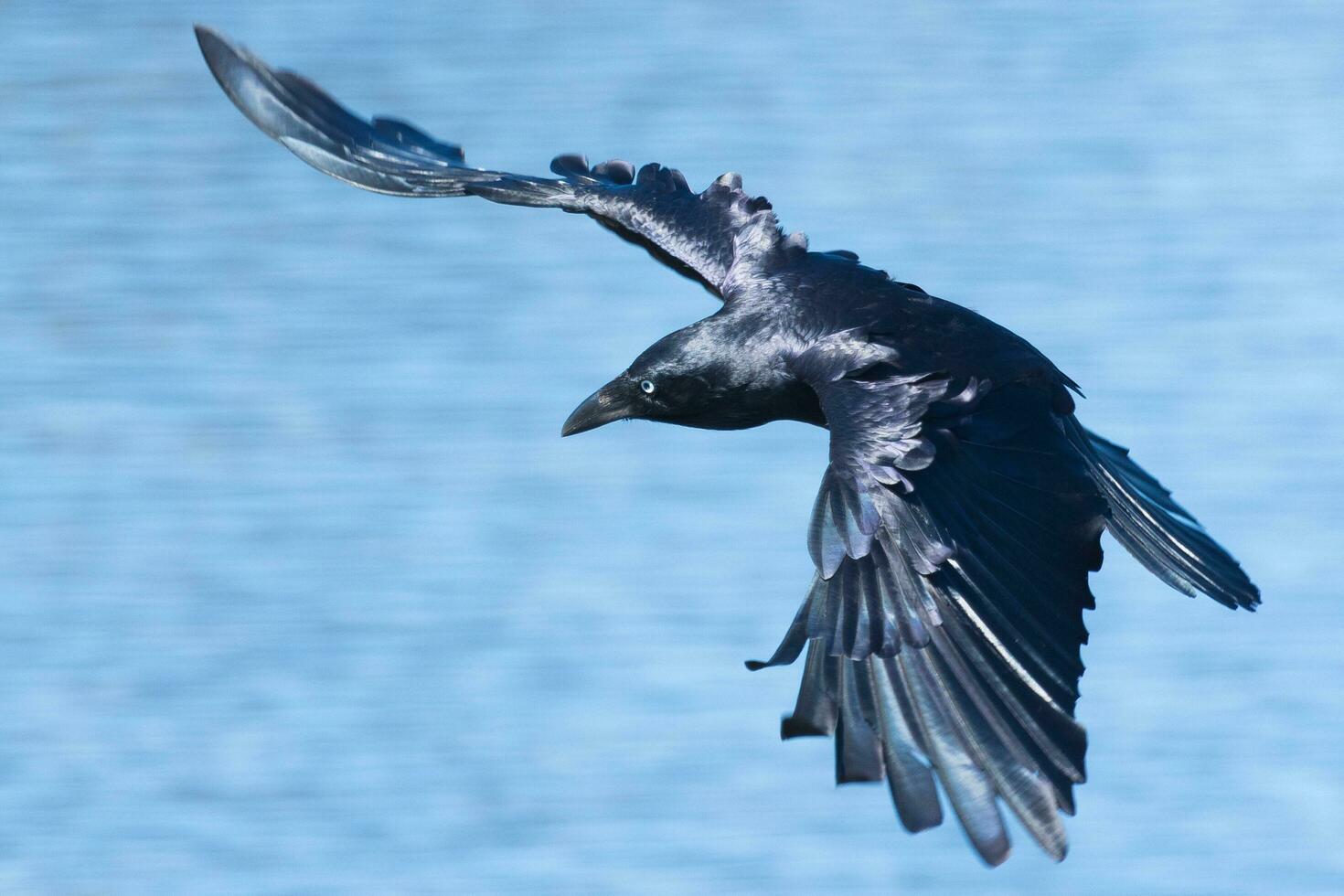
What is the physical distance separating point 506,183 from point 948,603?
5.60 ft

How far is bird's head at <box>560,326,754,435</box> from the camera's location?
4191 mm

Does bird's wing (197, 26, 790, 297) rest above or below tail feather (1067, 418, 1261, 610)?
above

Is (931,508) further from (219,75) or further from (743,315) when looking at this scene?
(219,75)

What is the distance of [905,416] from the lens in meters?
3.59

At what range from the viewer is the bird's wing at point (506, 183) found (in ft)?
14.7

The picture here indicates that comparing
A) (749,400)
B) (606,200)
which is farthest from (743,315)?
(606,200)

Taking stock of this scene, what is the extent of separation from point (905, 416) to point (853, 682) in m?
0.54

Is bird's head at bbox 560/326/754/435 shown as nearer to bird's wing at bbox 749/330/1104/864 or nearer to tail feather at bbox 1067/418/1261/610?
bird's wing at bbox 749/330/1104/864

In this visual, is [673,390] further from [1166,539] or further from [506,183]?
[1166,539]

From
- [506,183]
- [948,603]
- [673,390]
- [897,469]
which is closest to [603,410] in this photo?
[673,390]

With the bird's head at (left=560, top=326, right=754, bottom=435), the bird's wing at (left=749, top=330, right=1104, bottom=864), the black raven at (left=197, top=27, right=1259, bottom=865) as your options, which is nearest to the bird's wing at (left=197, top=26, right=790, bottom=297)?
the black raven at (left=197, top=27, right=1259, bottom=865)

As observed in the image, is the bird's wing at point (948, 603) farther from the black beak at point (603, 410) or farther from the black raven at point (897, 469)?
the black beak at point (603, 410)

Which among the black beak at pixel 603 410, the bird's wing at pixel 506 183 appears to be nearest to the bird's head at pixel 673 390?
the black beak at pixel 603 410

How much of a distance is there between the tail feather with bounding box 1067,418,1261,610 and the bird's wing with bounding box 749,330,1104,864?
478 millimetres
